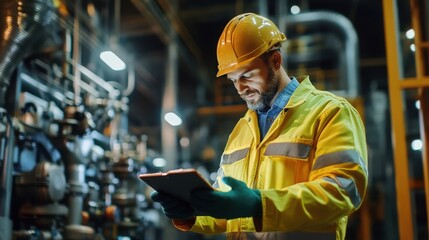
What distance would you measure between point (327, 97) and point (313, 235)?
63 cm

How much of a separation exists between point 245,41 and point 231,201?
88cm

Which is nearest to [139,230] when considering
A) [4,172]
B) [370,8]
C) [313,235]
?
[4,172]

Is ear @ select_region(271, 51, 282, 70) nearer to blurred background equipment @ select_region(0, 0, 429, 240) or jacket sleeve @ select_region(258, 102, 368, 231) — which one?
jacket sleeve @ select_region(258, 102, 368, 231)

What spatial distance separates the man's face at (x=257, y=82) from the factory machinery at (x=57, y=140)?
2660mm

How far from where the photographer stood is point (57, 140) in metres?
5.36

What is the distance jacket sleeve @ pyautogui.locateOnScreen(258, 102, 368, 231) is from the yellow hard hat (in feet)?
1.48

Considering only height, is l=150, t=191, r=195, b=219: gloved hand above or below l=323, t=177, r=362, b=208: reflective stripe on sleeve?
below

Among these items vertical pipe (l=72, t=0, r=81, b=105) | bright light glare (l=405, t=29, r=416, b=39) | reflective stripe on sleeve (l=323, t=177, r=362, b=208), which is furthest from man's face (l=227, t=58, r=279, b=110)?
vertical pipe (l=72, t=0, r=81, b=105)

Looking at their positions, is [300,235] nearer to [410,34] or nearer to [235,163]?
[235,163]

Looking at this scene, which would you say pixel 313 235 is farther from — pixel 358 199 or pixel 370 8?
pixel 370 8

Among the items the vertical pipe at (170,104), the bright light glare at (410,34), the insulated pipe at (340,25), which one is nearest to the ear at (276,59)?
the bright light glare at (410,34)

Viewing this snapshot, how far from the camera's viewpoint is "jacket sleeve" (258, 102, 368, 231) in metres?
1.87

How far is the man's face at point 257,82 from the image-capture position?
2371 mm

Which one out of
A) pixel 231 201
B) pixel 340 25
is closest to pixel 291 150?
pixel 231 201
